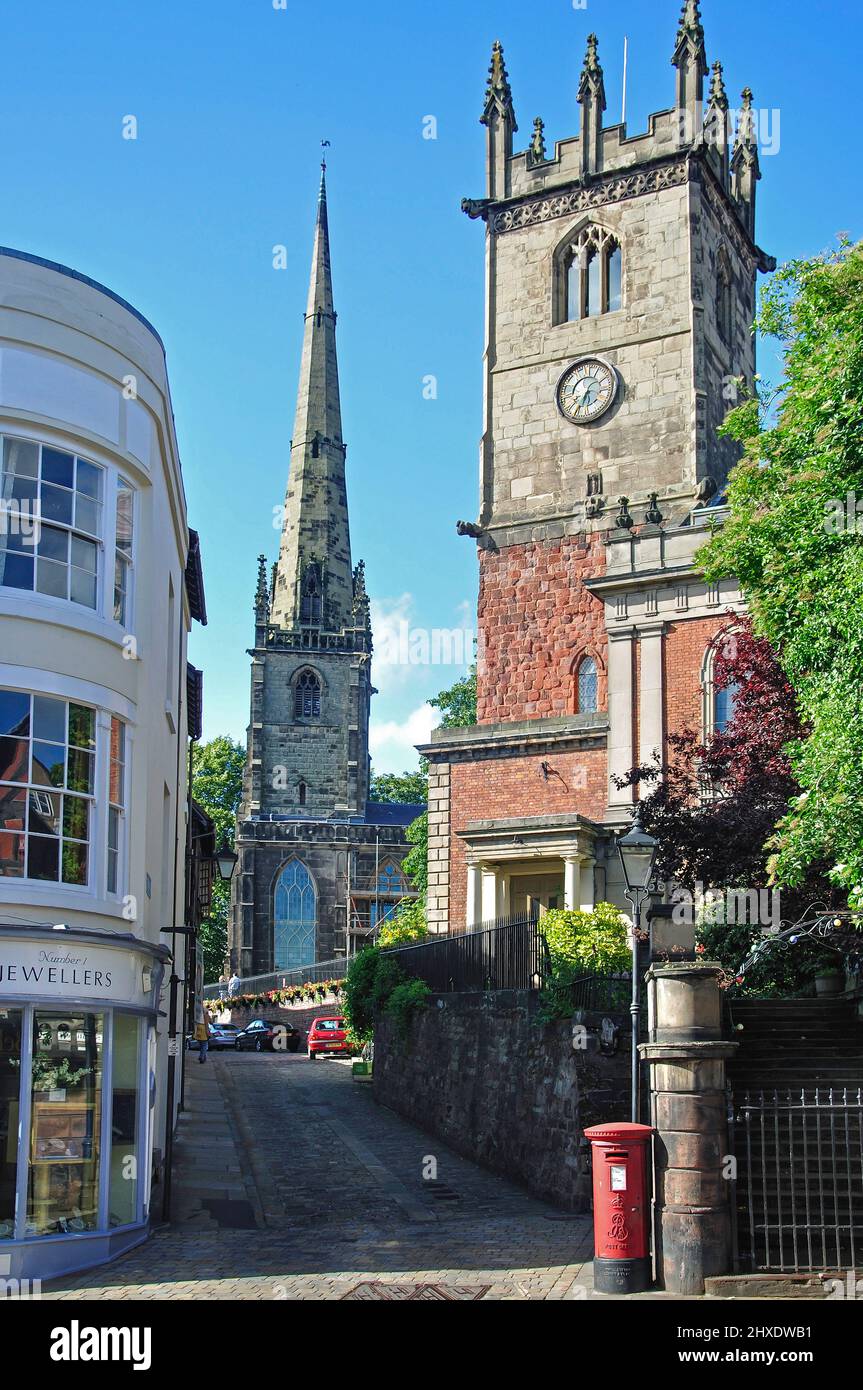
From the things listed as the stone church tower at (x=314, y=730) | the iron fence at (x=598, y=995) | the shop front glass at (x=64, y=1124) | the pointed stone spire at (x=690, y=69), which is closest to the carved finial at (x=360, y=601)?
the stone church tower at (x=314, y=730)

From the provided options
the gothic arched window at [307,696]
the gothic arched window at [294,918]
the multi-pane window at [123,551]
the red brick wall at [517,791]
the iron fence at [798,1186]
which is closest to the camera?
the iron fence at [798,1186]

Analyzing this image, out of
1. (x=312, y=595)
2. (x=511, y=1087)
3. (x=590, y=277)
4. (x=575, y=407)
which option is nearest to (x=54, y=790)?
(x=511, y=1087)

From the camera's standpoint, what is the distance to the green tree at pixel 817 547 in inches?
605

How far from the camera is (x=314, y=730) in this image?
85.1 meters

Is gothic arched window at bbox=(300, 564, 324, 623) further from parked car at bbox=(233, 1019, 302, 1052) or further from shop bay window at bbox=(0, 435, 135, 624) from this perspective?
shop bay window at bbox=(0, 435, 135, 624)

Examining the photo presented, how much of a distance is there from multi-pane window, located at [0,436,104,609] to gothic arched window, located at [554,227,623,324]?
24277 millimetres

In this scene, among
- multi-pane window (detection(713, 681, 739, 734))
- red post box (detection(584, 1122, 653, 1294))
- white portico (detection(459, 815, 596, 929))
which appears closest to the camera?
red post box (detection(584, 1122, 653, 1294))

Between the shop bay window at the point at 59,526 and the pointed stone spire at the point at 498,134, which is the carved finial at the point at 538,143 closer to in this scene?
the pointed stone spire at the point at 498,134

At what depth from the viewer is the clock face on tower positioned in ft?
121

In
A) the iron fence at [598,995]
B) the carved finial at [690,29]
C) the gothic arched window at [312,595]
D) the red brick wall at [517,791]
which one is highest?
the carved finial at [690,29]

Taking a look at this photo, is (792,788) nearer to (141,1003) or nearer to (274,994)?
(141,1003)

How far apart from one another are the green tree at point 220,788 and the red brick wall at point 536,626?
48980mm

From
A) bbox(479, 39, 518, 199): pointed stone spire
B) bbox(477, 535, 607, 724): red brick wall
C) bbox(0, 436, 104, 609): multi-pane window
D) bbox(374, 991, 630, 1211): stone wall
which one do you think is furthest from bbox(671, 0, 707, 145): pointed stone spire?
bbox(0, 436, 104, 609): multi-pane window
